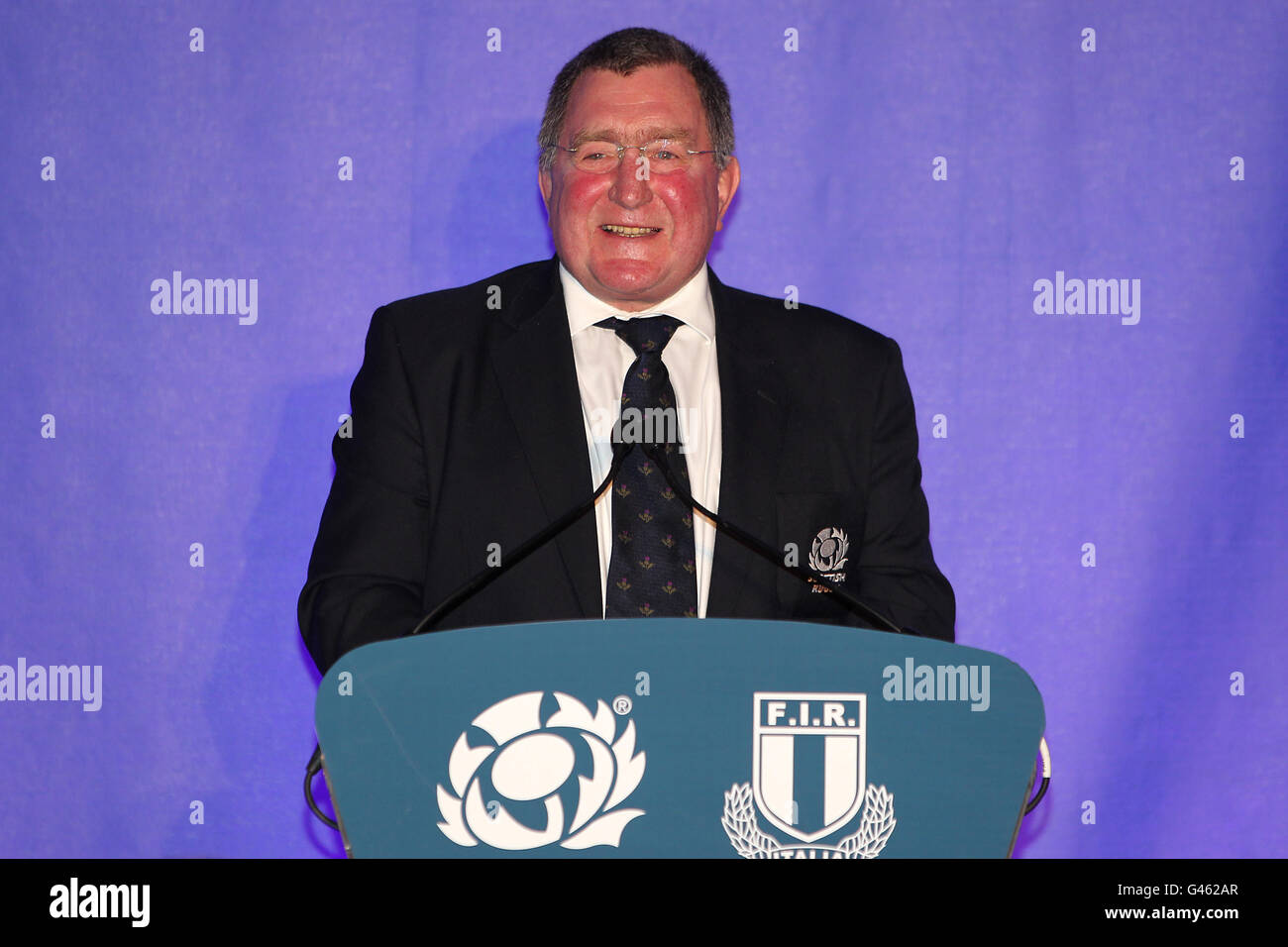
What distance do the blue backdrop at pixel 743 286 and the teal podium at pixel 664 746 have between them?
1401mm

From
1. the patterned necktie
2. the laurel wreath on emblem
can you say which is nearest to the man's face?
the patterned necktie

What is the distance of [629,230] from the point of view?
1.93 meters

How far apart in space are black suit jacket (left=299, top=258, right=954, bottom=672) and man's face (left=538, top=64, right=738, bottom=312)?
10 cm

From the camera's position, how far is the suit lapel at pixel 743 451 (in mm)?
1755

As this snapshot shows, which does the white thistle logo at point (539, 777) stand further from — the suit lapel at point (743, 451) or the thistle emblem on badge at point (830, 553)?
the thistle emblem on badge at point (830, 553)

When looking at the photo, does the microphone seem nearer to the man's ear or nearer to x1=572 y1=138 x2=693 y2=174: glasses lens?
x1=572 y1=138 x2=693 y2=174: glasses lens

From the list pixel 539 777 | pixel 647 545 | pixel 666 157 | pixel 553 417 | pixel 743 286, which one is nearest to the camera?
pixel 539 777

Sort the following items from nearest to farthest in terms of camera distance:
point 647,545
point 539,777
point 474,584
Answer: point 539,777
point 474,584
point 647,545

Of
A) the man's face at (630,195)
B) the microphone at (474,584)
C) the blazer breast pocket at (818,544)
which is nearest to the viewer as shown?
the microphone at (474,584)

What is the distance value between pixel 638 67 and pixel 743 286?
27.0 inches

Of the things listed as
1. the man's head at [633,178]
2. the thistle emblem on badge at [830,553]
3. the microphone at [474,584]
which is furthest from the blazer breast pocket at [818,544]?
the microphone at [474,584]

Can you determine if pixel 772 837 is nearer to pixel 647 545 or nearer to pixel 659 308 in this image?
pixel 647 545

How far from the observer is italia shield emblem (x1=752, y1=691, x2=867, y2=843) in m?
1.13

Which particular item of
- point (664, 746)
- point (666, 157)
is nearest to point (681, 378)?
point (666, 157)
